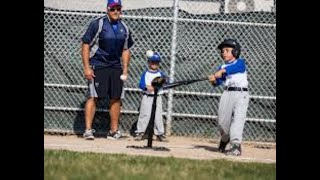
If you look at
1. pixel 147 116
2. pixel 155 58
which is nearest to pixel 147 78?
pixel 155 58

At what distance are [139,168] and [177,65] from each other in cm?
392

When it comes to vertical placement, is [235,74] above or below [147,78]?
above

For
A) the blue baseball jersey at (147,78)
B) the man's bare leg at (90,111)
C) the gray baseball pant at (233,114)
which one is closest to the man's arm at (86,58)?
the man's bare leg at (90,111)

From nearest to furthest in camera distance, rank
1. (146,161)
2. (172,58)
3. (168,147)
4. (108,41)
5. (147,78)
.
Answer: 1. (146,161)
2. (168,147)
3. (108,41)
4. (147,78)
5. (172,58)

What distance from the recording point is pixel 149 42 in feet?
32.6

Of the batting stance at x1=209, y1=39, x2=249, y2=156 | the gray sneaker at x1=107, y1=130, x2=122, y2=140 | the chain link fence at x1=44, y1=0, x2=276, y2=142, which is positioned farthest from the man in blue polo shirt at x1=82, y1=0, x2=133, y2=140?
the batting stance at x1=209, y1=39, x2=249, y2=156

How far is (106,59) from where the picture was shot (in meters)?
9.03

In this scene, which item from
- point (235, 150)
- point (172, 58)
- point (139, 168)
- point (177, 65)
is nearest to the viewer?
point (139, 168)

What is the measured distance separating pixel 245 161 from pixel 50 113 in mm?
3852

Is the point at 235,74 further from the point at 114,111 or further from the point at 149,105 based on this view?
the point at 114,111

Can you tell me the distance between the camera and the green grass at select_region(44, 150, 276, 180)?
5.75 metres

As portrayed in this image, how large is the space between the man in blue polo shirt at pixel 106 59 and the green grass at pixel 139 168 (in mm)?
2003

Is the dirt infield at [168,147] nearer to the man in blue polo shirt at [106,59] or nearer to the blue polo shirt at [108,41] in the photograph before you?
the man in blue polo shirt at [106,59]
